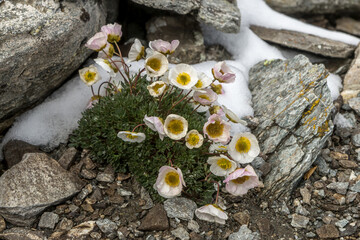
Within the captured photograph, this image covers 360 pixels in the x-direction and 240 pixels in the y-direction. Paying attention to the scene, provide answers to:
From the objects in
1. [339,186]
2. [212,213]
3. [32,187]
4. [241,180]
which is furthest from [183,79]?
[339,186]

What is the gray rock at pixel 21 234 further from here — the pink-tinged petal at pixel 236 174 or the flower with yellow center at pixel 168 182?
the pink-tinged petal at pixel 236 174

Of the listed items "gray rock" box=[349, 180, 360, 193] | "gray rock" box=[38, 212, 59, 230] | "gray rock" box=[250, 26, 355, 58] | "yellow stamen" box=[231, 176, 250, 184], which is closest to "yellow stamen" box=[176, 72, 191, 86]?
"yellow stamen" box=[231, 176, 250, 184]

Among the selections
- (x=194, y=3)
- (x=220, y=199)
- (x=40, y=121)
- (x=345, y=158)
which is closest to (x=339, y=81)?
(x=345, y=158)

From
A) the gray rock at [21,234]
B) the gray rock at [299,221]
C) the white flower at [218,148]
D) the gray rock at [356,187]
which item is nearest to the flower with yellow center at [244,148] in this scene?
the white flower at [218,148]

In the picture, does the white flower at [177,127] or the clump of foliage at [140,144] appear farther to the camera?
the clump of foliage at [140,144]

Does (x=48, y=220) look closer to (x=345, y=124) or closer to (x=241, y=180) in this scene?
(x=241, y=180)

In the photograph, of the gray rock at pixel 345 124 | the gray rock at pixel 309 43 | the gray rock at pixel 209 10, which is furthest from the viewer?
the gray rock at pixel 309 43
